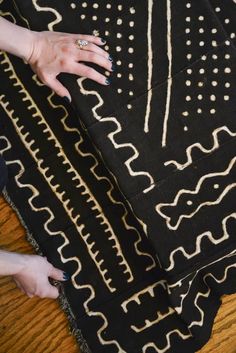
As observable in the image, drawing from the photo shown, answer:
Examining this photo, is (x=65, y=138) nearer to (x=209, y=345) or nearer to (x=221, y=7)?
(x=221, y=7)

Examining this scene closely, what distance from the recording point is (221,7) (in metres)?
1.08

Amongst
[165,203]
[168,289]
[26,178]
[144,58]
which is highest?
[144,58]

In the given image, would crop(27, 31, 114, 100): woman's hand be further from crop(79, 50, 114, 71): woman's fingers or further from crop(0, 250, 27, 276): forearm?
crop(0, 250, 27, 276): forearm

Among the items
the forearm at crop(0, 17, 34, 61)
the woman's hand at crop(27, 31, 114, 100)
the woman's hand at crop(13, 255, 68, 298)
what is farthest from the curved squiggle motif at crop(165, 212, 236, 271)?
the forearm at crop(0, 17, 34, 61)

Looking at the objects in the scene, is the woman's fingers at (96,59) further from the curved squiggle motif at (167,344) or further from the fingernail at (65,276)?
the curved squiggle motif at (167,344)

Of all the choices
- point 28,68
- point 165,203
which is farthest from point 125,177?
point 28,68

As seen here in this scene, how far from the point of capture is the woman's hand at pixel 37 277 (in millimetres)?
1019

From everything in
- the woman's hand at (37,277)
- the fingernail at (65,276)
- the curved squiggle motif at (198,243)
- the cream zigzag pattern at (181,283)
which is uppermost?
the woman's hand at (37,277)

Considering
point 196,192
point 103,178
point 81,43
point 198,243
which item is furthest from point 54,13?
point 198,243

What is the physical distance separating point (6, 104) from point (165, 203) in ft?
1.87

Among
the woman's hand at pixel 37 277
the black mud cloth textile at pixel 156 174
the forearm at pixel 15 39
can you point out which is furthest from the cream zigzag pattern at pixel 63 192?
the forearm at pixel 15 39

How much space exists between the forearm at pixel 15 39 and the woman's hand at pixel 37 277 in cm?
53

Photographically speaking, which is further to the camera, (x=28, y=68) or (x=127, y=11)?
(x=28, y=68)

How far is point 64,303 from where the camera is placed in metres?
1.11
